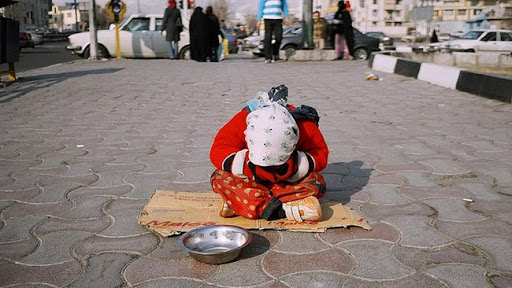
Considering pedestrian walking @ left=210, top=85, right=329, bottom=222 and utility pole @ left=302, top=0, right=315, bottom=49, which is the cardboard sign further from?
utility pole @ left=302, top=0, right=315, bottom=49

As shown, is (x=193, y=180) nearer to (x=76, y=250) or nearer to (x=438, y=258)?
(x=76, y=250)

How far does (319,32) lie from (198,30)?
171 inches

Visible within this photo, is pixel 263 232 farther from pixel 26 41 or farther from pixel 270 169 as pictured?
pixel 26 41

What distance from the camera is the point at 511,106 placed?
245 inches

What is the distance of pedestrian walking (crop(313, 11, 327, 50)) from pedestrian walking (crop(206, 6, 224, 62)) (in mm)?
3377

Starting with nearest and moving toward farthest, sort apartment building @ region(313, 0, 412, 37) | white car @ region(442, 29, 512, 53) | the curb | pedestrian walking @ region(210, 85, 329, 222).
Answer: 1. pedestrian walking @ region(210, 85, 329, 222)
2. the curb
3. white car @ region(442, 29, 512, 53)
4. apartment building @ region(313, 0, 412, 37)

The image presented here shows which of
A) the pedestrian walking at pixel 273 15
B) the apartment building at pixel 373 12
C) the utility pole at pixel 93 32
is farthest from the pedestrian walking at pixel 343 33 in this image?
the apartment building at pixel 373 12

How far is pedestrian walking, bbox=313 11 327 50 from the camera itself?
16.9m

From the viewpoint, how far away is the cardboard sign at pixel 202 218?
2.55 metres

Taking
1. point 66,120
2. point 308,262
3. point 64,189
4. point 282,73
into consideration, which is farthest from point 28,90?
point 308,262

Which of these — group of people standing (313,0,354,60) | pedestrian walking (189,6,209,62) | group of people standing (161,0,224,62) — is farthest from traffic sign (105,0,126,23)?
group of people standing (313,0,354,60)

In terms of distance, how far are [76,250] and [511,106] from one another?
18.2 feet

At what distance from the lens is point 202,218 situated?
2.69 metres

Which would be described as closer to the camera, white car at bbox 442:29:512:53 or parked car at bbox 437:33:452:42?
white car at bbox 442:29:512:53
